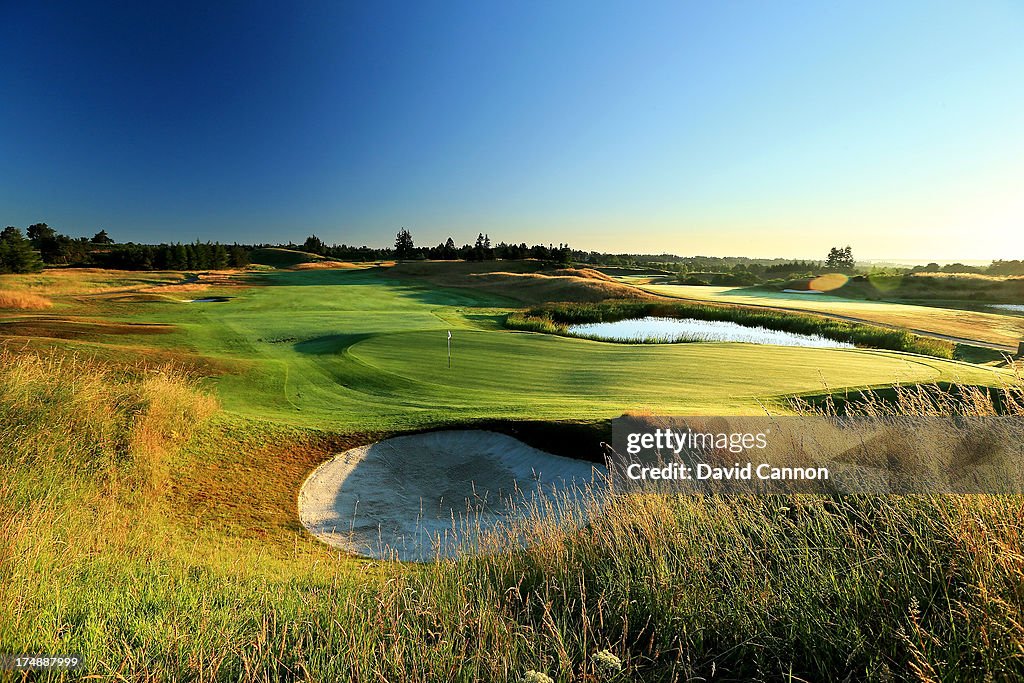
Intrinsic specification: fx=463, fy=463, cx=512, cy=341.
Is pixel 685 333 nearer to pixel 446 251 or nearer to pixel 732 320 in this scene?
pixel 732 320

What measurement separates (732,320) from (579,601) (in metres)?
25.1

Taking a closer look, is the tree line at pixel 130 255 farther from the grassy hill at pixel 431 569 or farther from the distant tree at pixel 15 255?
the grassy hill at pixel 431 569

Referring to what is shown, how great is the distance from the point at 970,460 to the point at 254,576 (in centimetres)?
651

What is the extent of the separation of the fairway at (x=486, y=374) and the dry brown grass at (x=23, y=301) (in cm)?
534

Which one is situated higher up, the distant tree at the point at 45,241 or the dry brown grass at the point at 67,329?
the distant tree at the point at 45,241

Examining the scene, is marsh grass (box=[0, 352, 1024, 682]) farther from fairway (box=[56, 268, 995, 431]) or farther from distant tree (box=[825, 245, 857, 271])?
distant tree (box=[825, 245, 857, 271])

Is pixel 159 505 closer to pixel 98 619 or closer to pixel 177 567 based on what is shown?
pixel 177 567

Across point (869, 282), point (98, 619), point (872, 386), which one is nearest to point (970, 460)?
point (872, 386)

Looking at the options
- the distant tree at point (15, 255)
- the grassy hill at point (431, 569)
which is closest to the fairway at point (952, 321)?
the grassy hill at point (431, 569)

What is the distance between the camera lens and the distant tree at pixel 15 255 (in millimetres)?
31219

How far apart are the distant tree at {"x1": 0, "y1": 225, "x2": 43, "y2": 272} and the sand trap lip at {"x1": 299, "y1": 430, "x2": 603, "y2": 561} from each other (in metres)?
39.1

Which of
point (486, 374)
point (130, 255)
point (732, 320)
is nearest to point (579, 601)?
point (486, 374)

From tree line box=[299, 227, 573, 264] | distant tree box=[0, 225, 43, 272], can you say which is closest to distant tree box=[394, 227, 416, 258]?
tree line box=[299, 227, 573, 264]

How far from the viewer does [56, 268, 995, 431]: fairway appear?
30.6ft
